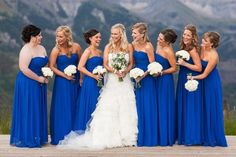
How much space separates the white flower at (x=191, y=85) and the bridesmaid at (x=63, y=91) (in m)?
2.01

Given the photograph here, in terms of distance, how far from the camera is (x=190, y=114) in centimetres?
952

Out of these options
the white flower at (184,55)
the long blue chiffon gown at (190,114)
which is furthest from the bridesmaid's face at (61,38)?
the long blue chiffon gown at (190,114)

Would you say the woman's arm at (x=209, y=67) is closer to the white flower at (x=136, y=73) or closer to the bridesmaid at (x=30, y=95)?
the white flower at (x=136, y=73)

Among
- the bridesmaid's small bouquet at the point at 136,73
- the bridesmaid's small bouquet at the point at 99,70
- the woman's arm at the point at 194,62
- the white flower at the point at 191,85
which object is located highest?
the woman's arm at the point at 194,62

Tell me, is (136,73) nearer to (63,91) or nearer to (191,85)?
(191,85)

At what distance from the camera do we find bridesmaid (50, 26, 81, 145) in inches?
380

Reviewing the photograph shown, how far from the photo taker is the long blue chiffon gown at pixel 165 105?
9.53 m

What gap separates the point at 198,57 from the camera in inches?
370

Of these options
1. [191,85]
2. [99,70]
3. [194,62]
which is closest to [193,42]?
[194,62]

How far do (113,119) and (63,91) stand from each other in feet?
3.39

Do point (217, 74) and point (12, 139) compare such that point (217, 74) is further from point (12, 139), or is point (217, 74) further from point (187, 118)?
point (12, 139)

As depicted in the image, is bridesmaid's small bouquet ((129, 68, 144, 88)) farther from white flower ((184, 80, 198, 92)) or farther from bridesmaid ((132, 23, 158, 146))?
white flower ((184, 80, 198, 92))

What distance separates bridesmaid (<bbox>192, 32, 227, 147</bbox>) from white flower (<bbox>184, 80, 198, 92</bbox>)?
212 millimetres

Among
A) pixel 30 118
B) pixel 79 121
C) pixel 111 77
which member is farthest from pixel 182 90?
pixel 30 118
